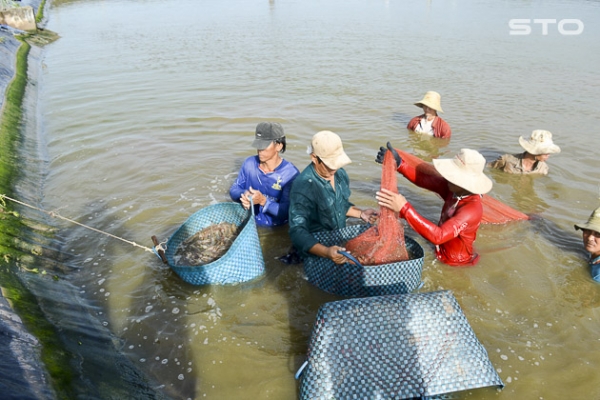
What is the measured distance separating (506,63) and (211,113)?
32.7 ft

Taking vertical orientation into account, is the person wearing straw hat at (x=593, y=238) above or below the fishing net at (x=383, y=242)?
below

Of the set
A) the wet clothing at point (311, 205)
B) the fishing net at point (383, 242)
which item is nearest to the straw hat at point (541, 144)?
the fishing net at point (383, 242)

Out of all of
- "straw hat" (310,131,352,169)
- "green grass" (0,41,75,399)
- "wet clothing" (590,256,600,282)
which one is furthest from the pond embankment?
"wet clothing" (590,256,600,282)

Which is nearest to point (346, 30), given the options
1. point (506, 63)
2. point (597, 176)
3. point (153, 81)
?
point (506, 63)

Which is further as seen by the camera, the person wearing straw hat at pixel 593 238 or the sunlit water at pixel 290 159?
the person wearing straw hat at pixel 593 238

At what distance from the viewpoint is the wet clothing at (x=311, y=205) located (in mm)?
3420

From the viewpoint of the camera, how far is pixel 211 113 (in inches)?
376

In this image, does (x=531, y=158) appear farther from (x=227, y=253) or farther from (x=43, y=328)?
(x=43, y=328)

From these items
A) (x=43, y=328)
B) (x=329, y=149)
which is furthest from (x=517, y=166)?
(x=43, y=328)

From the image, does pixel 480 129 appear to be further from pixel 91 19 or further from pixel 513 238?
pixel 91 19

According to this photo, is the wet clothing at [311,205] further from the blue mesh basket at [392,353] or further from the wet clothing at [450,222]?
the blue mesh basket at [392,353]

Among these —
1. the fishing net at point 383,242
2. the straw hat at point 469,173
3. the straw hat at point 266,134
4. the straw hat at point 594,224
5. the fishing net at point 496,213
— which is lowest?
the fishing net at point 496,213

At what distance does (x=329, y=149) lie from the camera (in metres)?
3.21

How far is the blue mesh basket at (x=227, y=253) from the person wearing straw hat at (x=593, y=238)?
129 inches
